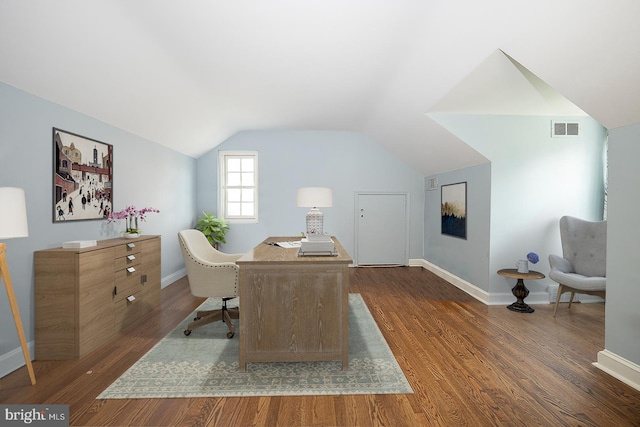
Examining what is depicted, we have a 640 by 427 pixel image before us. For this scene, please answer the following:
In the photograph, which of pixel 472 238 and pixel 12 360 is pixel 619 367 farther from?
pixel 12 360

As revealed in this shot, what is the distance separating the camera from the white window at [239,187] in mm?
6609

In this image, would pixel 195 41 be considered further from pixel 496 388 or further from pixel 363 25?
pixel 496 388

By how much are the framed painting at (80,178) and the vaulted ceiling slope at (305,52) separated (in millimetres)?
341

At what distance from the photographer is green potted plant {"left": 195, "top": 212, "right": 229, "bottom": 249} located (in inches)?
240

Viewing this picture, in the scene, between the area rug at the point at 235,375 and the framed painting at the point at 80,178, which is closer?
the area rug at the point at 235,375

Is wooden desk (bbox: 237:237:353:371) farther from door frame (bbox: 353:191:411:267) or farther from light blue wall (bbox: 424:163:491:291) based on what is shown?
door frame (bbox: 353:191:411:267)

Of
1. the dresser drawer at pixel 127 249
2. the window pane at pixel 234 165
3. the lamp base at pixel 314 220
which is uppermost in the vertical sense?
the window pane at pixel 234 165

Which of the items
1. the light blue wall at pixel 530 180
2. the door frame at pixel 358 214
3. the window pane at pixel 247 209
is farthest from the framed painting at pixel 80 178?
the door frame at pixel 358 214

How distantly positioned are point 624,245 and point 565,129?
2441 millimetres

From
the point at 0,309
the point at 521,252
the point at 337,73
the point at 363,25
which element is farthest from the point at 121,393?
the point at 521,252

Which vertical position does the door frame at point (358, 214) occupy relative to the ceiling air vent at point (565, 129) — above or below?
below

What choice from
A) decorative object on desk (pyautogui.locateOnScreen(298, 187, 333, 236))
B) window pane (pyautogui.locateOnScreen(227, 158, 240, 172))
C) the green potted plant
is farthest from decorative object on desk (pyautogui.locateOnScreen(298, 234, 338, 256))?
window pane (pyautogui.locateOnScreen(227, 158, 240, 172))

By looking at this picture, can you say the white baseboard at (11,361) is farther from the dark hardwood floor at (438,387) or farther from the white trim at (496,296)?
the white trim at (496,296)

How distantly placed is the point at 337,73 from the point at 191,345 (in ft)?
10.4
